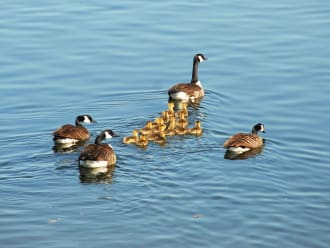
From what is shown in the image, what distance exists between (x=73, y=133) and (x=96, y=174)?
67.1 inches

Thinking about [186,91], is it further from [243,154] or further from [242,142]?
[242,142]

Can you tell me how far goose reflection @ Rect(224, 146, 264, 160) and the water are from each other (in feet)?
0.51

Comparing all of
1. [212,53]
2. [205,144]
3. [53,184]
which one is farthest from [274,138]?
[212,53]

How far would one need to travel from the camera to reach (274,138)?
18.7 metres

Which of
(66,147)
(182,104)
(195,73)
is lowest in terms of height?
(66,147)

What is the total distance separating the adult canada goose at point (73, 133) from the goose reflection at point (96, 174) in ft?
4.32

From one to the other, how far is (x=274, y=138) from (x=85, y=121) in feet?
12.9

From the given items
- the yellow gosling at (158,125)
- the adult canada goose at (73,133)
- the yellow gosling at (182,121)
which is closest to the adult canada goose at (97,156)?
the adult canada goose at (73,133)

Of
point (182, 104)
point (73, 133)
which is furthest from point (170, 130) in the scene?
point (182, 104)

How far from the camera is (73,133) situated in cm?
1867

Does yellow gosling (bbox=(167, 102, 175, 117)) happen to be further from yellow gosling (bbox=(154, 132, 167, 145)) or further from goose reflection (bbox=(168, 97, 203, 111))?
yellow gosling (bbox=(154, 132, 167, 145))

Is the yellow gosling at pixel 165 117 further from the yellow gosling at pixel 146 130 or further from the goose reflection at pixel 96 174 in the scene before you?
the goose reflection at pixel 96 174

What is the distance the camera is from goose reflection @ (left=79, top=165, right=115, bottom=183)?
1688 centimetres

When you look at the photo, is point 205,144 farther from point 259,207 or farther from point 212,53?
point 212,53
